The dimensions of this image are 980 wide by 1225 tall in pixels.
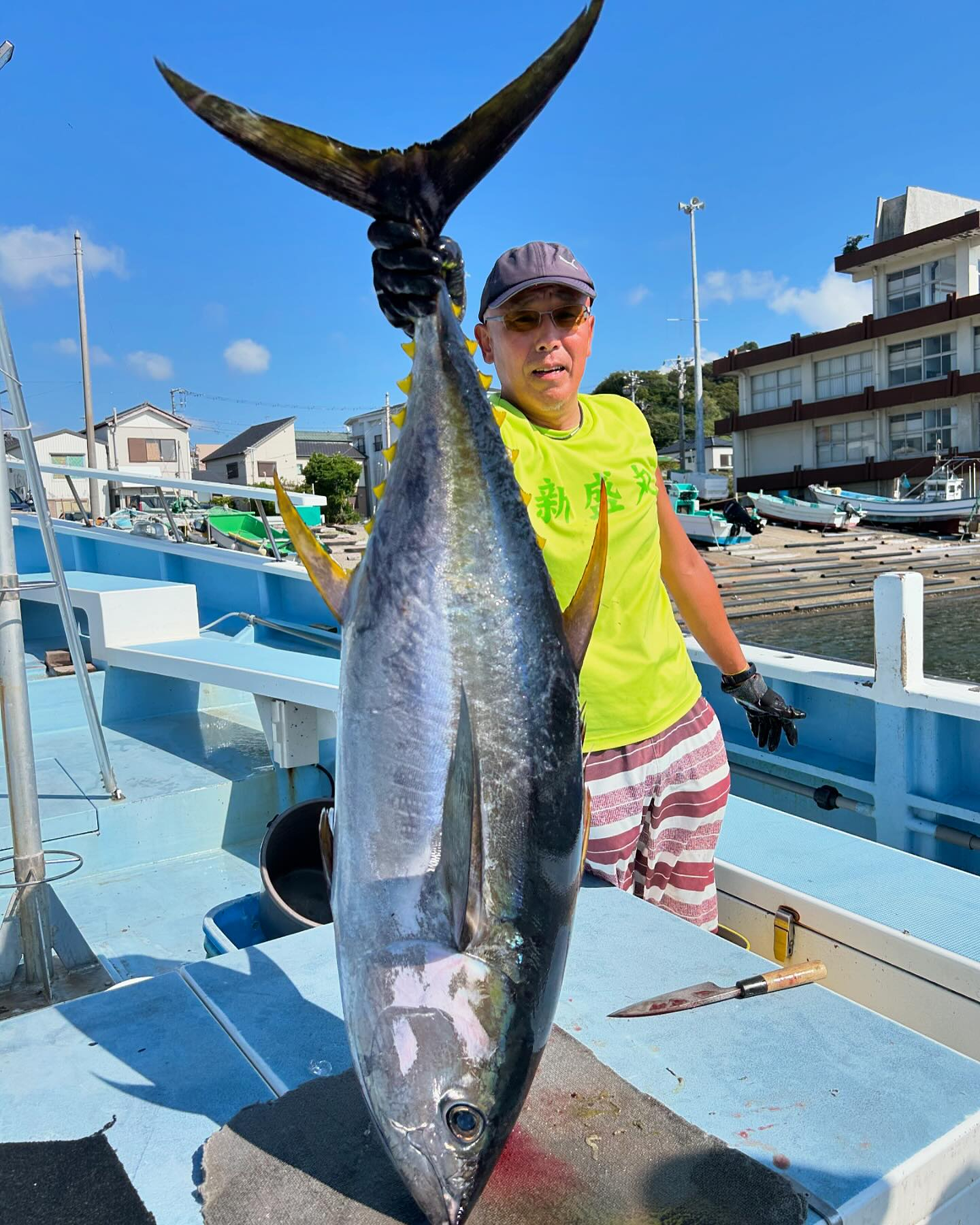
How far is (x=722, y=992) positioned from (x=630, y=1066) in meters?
0.27

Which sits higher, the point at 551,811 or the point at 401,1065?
the point at 551,811

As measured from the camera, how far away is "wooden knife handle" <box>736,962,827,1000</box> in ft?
5.65

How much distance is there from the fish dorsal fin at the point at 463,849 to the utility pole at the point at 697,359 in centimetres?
3617

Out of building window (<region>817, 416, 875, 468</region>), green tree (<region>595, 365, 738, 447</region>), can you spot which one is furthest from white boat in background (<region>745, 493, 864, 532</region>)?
green tree (<region>595, 365, 738, 447</region>)

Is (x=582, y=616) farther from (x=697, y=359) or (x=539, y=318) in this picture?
(x=697, y=359)

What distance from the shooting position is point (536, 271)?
6.35 ft

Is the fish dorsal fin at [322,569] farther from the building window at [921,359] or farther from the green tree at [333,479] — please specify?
the green tree at [333,479]

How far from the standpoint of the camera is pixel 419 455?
4.52ft

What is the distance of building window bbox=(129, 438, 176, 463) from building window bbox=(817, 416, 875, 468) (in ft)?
120

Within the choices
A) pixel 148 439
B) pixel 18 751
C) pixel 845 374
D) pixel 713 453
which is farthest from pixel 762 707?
pixel 713 453

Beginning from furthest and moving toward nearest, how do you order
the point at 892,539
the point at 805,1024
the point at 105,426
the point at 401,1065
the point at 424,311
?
the point at 105,426, the point at 892,539, the point at 805,1024, the point at 424,311, the point at 401,1065

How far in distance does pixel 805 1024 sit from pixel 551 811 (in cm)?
82

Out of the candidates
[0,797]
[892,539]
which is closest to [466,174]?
[0,797]

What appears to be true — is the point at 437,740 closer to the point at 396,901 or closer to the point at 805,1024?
the point at 396,901
